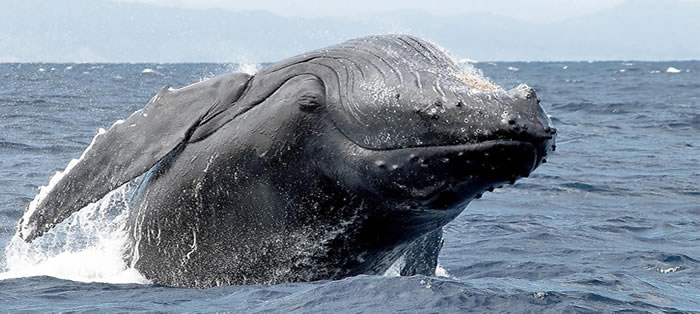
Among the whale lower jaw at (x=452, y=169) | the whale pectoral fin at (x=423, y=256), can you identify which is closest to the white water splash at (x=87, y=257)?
the whale pectoral fin at (x=423, y=256)

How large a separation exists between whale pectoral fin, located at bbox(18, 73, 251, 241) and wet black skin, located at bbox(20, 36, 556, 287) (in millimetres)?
15

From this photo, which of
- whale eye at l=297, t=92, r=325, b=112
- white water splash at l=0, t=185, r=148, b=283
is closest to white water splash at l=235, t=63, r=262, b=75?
whale eye at l=297, t=92, r=325, b=112

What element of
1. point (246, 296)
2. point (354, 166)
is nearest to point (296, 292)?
point (246, 296)

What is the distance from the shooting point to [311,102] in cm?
644

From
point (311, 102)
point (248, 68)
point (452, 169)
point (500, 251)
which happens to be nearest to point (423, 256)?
point (452, 169)

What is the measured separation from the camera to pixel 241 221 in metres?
6.73

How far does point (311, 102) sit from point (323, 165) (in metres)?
0.40

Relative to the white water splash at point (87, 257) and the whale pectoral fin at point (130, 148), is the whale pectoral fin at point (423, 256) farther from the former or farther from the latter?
the white water splash at point (87, 257)

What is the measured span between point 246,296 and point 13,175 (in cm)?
925

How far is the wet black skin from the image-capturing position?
6.05 m

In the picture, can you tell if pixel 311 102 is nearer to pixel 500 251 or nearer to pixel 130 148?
pixel 130 148

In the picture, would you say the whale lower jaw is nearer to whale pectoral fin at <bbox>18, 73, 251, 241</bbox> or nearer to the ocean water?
the ocean water

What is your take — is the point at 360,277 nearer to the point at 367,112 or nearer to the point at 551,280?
the point at 367,112

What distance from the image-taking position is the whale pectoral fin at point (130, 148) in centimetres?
661
